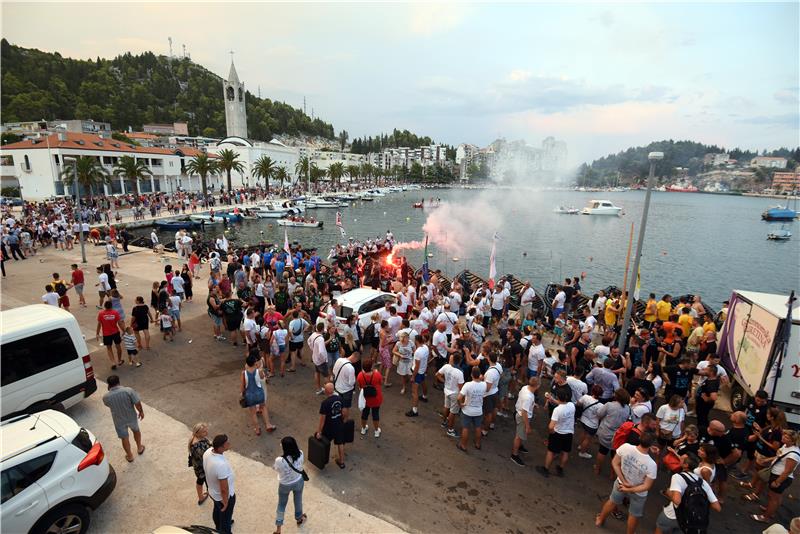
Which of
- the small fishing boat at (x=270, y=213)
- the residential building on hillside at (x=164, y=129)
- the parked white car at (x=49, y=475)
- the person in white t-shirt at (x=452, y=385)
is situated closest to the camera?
the parked white car at (x=49, y=475)

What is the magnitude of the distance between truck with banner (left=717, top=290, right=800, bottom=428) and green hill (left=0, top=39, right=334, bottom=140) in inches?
5132

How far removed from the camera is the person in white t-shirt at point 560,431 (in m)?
6.79

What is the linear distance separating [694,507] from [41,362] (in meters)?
10.9

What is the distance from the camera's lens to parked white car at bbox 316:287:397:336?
11.7 meters

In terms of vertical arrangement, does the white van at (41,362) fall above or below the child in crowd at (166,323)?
above

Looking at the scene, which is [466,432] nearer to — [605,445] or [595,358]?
[605,445]

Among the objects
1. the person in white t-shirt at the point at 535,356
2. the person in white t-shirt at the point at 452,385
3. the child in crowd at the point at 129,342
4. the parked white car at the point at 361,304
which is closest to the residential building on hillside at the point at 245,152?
the parked white car at the point at 361,304

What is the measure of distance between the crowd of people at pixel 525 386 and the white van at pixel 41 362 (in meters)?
2.07

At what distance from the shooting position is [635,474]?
561 cm

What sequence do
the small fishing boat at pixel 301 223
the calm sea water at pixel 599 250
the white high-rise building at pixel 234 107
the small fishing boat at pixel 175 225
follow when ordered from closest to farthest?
1. the calm sea water at pixel 599 250
2. the small fishing boat at pixel 175 225
3. the small fishing boat at pixel 301 223
4. the white high-rise building at pixel 234 107

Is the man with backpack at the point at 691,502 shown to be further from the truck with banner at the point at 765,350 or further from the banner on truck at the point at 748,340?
the banner on truck at the point at 748,340

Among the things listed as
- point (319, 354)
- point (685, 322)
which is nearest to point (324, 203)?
point (319, 354)

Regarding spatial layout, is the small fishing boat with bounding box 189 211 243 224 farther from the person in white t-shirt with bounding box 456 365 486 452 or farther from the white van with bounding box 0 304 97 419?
the person in white t-shirt with bounding box 456 365 486 452

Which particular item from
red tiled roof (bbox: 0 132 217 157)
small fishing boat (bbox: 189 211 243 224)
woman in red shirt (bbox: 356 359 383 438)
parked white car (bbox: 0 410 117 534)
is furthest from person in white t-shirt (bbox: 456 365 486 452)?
red tiled roof (bbox: 0 132 217 157)
